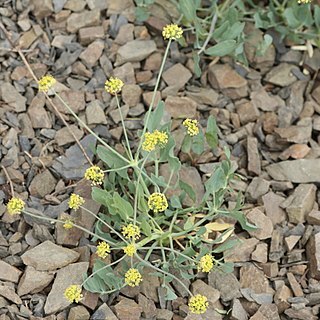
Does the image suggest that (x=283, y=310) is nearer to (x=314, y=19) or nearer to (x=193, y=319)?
(x=193, y=319)

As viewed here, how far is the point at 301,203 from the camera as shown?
2.51m

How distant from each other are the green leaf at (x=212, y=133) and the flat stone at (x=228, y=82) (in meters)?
0.36

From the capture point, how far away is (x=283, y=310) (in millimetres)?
2320

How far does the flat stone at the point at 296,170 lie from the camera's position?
2617 millimetres

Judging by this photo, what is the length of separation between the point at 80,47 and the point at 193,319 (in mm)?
1228

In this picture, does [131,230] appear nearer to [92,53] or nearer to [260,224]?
[260,224]

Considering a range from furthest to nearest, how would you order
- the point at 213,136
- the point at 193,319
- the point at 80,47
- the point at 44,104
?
the point at 80,47
the point at 44,104
the point at 213,136
the point at 193,319

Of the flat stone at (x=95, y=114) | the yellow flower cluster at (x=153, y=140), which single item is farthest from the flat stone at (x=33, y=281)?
the flat stone at (x=95, y=114)

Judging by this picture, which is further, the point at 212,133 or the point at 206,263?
the point at 212,133

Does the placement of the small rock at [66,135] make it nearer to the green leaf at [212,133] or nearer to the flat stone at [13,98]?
the flat stone at [13,98]

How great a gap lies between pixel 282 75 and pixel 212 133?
0.56m

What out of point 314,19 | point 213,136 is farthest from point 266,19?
point 213,136

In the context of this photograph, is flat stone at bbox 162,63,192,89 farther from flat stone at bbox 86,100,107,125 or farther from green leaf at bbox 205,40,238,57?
flat stone at bbox 86,100,107,125

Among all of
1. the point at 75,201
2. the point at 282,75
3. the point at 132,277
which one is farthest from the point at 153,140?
the point at 282,75
